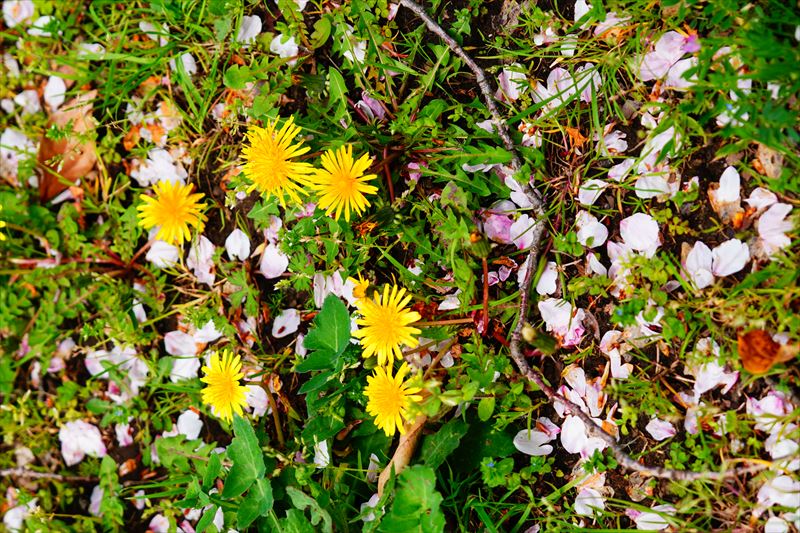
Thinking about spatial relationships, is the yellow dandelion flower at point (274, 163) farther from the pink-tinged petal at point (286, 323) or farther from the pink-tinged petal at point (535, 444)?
the pink-tinged petal at point (535, 444)

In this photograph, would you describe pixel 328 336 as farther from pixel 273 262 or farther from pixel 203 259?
pixel 203 259

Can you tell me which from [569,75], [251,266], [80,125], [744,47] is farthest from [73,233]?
[744,47]

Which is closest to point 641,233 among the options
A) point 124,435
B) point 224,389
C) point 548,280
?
point 548,280

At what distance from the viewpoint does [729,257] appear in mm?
1557

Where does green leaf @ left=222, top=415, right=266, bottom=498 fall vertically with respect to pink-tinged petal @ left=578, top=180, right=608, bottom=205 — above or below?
below

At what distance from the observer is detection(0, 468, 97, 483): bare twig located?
229cm

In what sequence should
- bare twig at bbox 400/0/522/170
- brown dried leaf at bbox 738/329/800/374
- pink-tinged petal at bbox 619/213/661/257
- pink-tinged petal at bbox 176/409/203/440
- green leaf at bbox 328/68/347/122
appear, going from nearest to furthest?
1. brown dried leaf at bbox 738/329/800/374
2. pink-tinged petal at bbox 619/213/661/257
3. bare twig at bbox 400/0/522/170
4. green leaf at bbox 328/68/347/122
5. pink-tinged petal at bbox 176/409/203/440

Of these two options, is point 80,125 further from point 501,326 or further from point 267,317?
point 501,326

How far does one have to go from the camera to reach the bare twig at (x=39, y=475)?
229cm

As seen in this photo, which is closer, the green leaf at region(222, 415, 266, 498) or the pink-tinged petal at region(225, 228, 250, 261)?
the green leaf at region(222, 415, 266, 498)

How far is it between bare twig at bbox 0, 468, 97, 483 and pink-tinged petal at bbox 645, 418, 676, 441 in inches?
74.7

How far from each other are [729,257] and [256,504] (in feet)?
4.53

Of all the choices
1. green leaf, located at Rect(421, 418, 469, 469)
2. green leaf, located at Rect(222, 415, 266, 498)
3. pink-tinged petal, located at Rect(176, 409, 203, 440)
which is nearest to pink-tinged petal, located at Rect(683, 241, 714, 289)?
green leaf, located at Rect(421, 418, 469, 469)

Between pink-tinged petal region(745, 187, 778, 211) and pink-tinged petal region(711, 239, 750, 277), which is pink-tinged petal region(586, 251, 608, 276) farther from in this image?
pink-tinged petal region(745, 187, 778, 211)
